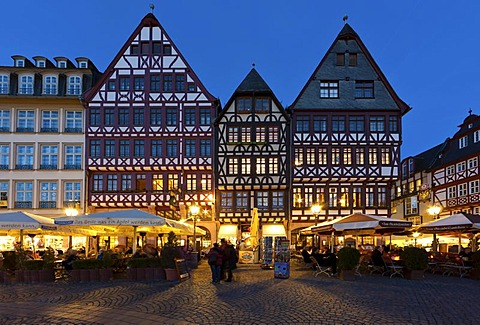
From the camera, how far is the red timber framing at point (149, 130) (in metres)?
37.9

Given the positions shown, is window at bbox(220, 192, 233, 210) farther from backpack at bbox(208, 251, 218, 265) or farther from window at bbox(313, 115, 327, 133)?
backpack at bbox(208, 251, 218, 265)

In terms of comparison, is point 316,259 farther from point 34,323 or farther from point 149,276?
point 34,323

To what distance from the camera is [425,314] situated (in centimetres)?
1077

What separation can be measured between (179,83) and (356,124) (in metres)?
13.1

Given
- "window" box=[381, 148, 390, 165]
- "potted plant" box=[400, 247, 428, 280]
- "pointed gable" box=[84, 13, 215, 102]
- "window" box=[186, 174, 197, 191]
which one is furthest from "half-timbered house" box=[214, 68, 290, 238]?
"potted plant" box=[400, 247, 428, 280]

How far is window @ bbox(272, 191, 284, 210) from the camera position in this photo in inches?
1522

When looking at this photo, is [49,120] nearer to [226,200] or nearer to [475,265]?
[226,200]

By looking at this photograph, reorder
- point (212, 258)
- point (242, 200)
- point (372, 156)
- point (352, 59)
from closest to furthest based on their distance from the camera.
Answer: point (212, 258) → point (372, 156) → point (242, 200) → point (352, 59)

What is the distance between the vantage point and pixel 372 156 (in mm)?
38469

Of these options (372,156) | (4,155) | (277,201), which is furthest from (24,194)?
(372,156)

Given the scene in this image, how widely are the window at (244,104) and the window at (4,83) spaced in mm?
16698

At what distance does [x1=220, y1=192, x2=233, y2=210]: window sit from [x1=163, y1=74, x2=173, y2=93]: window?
8432mm

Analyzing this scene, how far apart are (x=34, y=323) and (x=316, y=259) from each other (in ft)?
40.5

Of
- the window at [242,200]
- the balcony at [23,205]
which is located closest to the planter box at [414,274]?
the window at [242,200]
